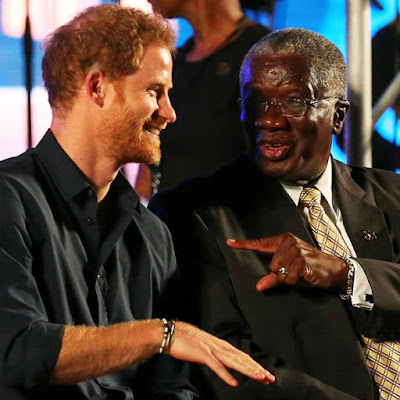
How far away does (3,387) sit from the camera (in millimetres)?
1900

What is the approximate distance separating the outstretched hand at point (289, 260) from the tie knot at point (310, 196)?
264 mm

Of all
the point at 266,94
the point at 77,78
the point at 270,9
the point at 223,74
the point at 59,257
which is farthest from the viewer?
the point at 270,9

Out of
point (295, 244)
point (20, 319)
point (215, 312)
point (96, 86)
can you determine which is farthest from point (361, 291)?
point (20, 319)

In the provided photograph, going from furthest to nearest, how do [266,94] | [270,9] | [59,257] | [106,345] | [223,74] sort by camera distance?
[270,9], [223,74], [266,94], [59,257], [106,345]

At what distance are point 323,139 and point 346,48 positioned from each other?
0.69 meters

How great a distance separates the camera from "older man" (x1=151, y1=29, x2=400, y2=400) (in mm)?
2340

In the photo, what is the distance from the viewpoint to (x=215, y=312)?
92.8 inches

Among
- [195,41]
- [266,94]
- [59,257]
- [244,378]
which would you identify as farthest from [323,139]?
[59,257]

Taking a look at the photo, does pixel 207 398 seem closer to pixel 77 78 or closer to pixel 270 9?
pixel 77 78

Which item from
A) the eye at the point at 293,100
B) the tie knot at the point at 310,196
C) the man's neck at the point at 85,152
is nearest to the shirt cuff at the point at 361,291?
the tie knot at the point at 310,196

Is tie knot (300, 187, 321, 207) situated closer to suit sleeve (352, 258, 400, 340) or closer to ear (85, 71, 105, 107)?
suit sleeve (352, 258, 400, 340)

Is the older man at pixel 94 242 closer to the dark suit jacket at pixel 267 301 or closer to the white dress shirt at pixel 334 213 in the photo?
the dark suit jacket at pixel 267 301

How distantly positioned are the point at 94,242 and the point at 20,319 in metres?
0.35

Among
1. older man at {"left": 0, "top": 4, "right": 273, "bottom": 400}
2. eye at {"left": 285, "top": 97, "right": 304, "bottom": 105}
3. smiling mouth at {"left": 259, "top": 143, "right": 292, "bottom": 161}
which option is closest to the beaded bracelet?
older man at {"left": 0, "top": 4, "right": 273, "bottom": 400}
